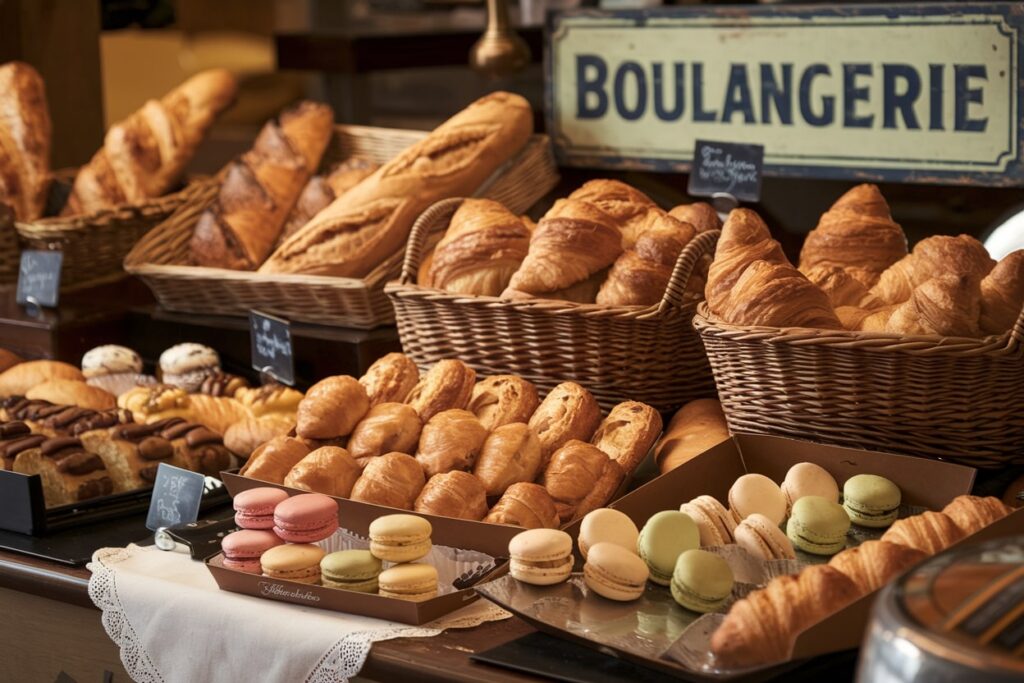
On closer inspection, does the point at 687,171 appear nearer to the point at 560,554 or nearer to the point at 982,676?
the point at 560,554

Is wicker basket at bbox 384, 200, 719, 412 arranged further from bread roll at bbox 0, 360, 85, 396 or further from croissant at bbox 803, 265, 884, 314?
bread roll at bbox 0, 360, 85, 396

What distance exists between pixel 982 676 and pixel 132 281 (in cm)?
261

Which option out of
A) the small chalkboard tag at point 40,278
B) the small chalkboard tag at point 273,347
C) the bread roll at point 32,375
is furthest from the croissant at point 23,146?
the small chalkboard tag at point 273,347

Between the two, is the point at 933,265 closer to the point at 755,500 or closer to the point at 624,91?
the point at 755,500

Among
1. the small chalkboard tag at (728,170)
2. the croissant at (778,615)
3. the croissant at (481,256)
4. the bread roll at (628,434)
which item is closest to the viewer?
the croissant at (778,615)

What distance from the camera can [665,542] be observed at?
153cm

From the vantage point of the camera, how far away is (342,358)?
8.37 ft

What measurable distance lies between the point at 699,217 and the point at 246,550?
3.46 ft

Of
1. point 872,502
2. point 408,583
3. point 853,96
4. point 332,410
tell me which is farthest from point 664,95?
point 408,583

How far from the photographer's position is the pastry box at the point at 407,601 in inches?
60.2

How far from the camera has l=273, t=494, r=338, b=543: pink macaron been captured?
162cm

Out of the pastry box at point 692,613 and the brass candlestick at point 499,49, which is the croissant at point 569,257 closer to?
the pastry box at point 692,613

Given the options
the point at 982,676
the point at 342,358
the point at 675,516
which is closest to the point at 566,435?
the point at 675,516

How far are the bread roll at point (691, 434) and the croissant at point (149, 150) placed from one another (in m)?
1.60
